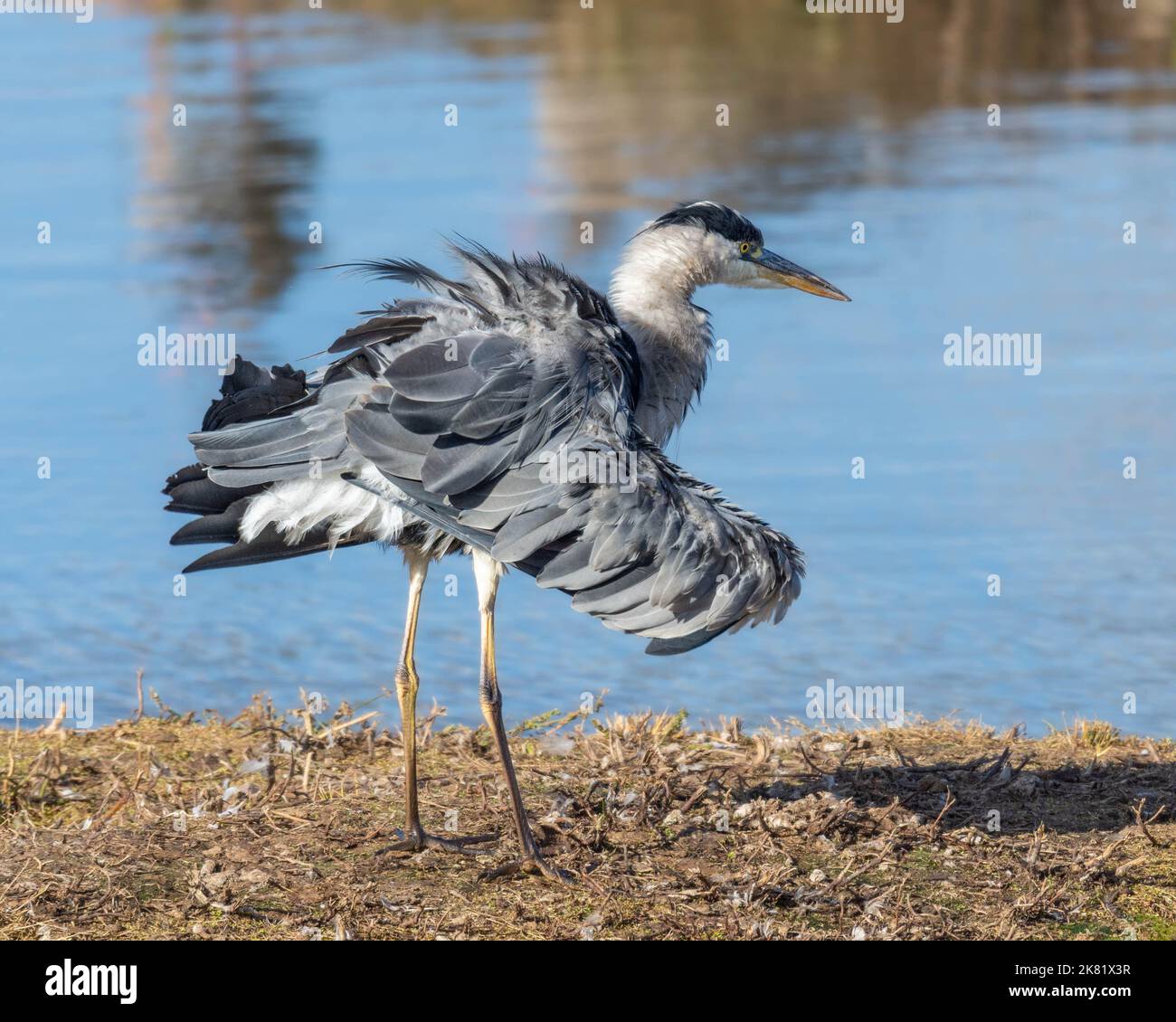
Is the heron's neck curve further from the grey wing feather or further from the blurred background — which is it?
the blurred background

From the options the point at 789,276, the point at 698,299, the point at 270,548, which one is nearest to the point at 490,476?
the point at 270,548

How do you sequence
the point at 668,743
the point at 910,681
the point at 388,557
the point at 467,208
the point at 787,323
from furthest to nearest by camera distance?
1. the point at 467,208
2. the point at 787,323
3. the point at 388,557
4. the point at 910,681
5. the point at 668,743

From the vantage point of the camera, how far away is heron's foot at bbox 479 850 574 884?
5.35m

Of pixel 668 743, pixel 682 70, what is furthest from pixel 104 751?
pixel 682 70

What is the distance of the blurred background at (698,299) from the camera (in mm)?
8070

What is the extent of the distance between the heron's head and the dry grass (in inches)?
71.7

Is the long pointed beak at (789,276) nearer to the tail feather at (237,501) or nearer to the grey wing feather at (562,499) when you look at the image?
the grey wing feather at (562,499)

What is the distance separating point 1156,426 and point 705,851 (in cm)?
624

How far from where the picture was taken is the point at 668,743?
6598 millimetres

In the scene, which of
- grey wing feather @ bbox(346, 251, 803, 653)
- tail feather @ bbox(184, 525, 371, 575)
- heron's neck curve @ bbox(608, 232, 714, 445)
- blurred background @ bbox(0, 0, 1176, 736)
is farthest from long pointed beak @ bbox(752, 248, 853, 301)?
tail feather @ bbox(184, 525, 371, 575)

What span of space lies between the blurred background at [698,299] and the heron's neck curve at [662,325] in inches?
68.3

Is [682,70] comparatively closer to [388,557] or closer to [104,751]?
[388,557]

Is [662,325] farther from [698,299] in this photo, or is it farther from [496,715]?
[698,299]
